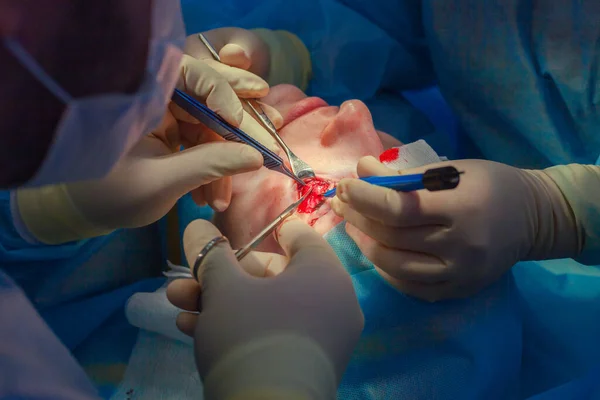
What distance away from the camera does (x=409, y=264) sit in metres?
1.11

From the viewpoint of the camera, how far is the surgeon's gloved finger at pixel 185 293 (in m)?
1.07

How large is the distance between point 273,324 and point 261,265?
0.96ft

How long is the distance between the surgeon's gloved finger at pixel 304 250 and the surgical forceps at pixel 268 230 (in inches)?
0.7

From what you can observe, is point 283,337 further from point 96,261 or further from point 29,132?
point 96,261

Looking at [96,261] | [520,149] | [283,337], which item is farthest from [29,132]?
[520,149]

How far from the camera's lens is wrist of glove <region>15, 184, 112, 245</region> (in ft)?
3.84

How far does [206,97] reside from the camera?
130 cm

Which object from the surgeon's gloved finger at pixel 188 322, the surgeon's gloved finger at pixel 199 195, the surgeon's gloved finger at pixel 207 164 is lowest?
the surgeon's gloved finger at pixel 188 322

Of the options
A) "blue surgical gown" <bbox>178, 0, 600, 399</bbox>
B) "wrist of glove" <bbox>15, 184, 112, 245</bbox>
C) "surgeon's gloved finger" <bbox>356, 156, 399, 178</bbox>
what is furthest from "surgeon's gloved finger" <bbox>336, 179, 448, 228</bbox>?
"wrist of glove" <bbox>15, 184, 112, 245</bbox>

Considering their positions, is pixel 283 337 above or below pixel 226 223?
above

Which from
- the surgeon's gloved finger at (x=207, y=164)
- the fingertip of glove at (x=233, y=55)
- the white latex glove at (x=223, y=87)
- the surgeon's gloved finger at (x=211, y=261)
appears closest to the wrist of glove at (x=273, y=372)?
the surgeon's gloved finger at (x=211, y=261)

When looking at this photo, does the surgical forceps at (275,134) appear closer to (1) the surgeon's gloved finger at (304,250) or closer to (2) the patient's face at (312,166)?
(2) the patient's face at (312,166)

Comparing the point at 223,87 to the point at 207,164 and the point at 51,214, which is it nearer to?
the point at 207,164

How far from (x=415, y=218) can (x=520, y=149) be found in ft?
2.74
